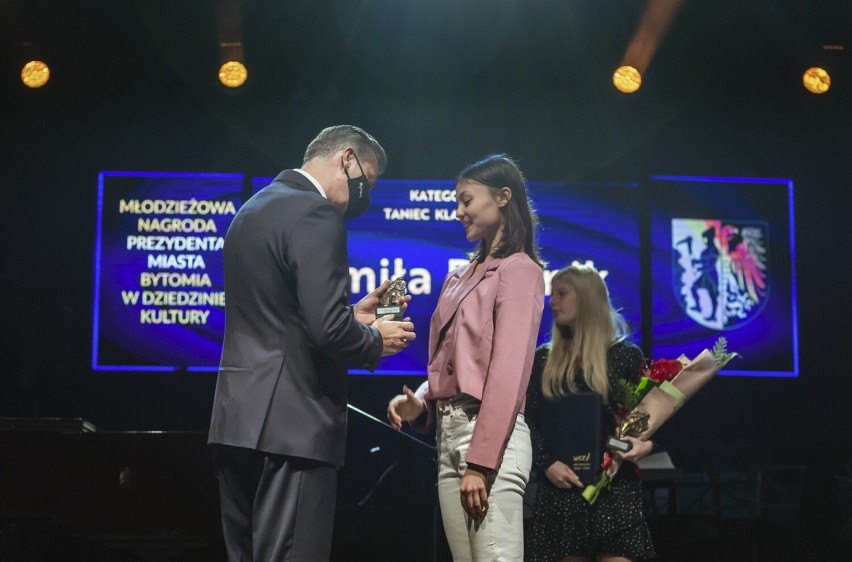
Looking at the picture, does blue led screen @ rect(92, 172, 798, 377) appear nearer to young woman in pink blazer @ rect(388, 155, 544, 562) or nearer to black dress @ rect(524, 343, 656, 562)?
black dress @ rect(524, 343, 656, 562)

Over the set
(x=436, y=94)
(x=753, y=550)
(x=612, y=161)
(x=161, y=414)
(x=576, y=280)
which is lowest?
(x=753, y=550)

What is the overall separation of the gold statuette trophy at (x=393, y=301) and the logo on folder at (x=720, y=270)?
466cm

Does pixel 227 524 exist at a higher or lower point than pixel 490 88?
lower

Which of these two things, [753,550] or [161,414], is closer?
[753,550]

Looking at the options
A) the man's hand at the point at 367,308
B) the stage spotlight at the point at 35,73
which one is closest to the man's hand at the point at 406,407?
the man's hand at the point at 367,308

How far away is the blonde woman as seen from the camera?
352 centimetres

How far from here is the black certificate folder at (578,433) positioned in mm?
3520

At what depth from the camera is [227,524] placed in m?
2.39

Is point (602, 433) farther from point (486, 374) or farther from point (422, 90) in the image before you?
point (422, 90)

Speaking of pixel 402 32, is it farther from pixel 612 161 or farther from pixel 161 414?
pixel 161 414

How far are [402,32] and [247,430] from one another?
498 cm

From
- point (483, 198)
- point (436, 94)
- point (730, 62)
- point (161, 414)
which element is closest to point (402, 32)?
point (436, 94)

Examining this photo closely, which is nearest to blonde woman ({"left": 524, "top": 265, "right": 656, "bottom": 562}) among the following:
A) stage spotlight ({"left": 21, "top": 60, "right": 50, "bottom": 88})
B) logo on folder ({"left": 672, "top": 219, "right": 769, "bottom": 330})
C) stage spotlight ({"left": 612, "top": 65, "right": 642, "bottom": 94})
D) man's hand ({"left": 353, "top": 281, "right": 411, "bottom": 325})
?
man's hand ({"left": 353, "top": 281, "right": 411, "bottom": 325})

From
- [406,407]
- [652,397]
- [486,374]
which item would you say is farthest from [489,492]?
[652,397]
